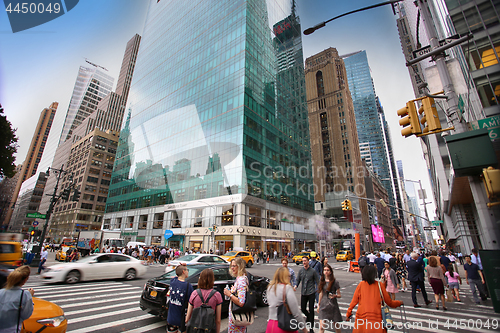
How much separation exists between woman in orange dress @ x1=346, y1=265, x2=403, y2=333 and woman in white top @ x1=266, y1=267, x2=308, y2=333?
3.73 feet

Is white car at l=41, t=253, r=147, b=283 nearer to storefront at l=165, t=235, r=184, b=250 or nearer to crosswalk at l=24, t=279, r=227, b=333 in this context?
crosswalk at l=24, t=279, r=227, b=333

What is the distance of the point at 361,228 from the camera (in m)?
80.2

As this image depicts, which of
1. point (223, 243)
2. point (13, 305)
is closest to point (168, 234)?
point (223, 243)

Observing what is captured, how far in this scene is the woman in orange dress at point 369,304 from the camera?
4078 millimetres

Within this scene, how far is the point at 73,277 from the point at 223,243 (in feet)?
93.4

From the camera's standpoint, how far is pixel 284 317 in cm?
358

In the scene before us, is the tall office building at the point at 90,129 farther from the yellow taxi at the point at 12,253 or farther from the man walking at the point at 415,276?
the man walking at the point at 415,276

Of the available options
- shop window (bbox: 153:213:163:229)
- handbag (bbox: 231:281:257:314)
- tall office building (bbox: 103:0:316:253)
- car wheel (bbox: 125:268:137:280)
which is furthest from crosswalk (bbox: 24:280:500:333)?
shop window (bbox: 153:213:163:229)

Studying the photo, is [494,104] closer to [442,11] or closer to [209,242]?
[442,11]

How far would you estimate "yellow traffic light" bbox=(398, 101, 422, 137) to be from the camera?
7066 millimetres

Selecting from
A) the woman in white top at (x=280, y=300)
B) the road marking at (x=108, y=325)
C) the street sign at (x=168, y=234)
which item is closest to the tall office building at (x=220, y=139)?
the street sign at (x=168, y=234)

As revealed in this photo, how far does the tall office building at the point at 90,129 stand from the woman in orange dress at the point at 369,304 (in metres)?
87.4

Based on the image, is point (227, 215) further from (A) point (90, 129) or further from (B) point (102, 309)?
(A) point (90, 129)

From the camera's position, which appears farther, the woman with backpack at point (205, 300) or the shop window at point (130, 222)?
the shop window at point (130, 222)
